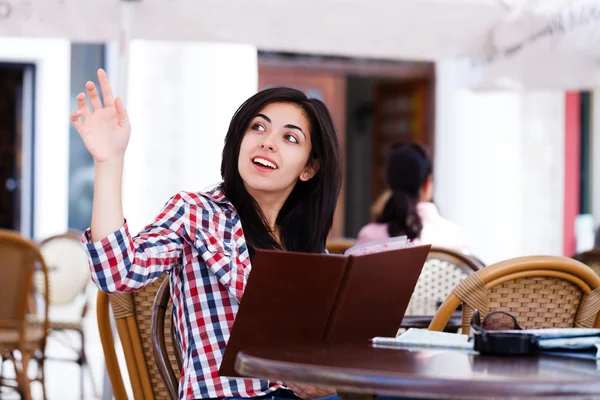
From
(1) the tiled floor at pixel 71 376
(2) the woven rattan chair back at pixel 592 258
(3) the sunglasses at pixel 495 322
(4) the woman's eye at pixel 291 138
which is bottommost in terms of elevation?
(1) the tiled floor at pixel 71 376

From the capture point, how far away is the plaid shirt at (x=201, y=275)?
185cm

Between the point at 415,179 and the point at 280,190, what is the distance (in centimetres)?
230

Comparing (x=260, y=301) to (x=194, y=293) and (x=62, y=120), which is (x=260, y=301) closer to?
(x=194, y=293)

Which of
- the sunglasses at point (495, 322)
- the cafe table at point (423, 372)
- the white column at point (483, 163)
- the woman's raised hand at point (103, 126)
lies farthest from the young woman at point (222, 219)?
the white column at point (483, 163)

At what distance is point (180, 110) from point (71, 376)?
1.84 meters

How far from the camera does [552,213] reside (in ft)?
29.5

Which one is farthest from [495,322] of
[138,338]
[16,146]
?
[16,146]

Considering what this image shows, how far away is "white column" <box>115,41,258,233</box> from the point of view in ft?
19.5

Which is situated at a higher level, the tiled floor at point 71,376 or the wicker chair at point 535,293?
the wicker chair at point 535,293

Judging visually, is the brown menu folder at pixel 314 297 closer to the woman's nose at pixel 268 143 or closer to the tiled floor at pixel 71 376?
the woman's nose at pixel 268 143

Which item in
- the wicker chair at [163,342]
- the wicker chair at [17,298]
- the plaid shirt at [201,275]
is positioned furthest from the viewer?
the wicker chair at [17,298]

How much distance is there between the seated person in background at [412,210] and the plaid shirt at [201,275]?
2.32m

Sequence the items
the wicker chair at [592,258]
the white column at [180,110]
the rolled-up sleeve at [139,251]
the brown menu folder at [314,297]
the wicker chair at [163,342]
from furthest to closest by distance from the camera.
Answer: the white column at [180,110] → the wicker chair at [592,258] → the wicker chair at [163,342] → the rolled-up sleeve at [139,251] → the brown menu folder at [314,297]

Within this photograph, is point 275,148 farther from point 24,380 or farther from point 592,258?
point 24,380
